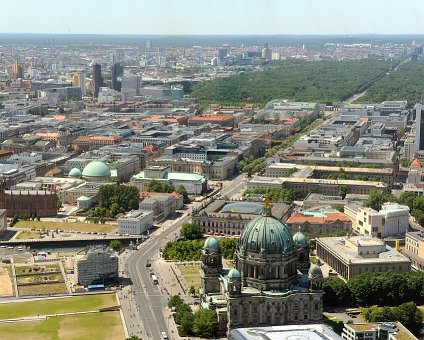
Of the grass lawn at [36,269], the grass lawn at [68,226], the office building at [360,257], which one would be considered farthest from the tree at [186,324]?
the grass lawn at [68,226]

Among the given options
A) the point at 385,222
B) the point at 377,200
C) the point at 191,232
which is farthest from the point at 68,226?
the point at 377,200

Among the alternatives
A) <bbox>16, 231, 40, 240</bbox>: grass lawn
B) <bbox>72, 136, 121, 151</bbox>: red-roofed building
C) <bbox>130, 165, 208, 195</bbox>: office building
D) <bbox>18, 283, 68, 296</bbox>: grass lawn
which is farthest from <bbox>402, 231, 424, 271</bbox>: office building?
<bbox>72, 136, 121, 151</bbox>: red-roofed building

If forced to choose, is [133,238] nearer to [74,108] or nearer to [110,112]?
[110,112]

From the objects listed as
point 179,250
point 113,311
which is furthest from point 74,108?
point 113,311

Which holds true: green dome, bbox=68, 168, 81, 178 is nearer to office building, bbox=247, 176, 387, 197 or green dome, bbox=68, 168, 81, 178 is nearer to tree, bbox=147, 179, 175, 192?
tree, bbox=147, 179, 175, 192

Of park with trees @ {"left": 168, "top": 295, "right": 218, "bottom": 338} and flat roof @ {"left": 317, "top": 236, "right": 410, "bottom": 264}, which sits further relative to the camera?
flat roof @ {"left": 317, "top": 236, "right": 410, "bottom": 264}

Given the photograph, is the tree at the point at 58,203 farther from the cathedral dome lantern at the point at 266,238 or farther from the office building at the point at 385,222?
the cathedral dome lantern at the point at 266,238

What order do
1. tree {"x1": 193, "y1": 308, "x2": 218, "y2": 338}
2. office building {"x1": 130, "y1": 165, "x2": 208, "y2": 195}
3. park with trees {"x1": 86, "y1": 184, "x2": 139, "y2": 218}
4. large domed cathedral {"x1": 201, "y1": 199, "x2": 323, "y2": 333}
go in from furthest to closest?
office building {"x1": 130, "y1": 165, "x2": 208, "y2": 195} < park with trees {"x1": 86, "y1": 184, "x2": 139, "y2": 218} < tree {"x1": 193, "y1": 308, "x2": 218, "y2": 338} < large domed cathedral {"x1": 201, "y1": 199, "x2": 323, "y2": 333}

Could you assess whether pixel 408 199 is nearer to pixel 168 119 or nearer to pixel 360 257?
pixel 360 257
